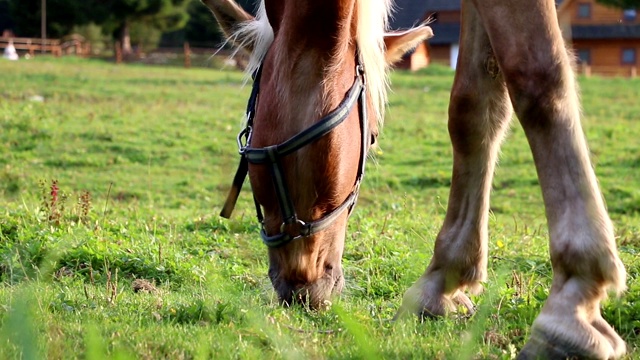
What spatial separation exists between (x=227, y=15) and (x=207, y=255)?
5.26 ft

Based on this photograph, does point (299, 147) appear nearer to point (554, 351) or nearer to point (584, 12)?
point (554, 351)

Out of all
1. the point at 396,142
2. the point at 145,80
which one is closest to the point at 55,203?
the point at 396,142

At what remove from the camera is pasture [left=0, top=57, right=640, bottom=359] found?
2387 millimetres

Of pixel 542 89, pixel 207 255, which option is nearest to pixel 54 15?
pixel 207 255

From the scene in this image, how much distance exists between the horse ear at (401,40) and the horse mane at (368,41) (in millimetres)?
117

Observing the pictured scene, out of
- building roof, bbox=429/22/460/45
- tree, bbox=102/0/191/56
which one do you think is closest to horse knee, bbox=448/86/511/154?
tree, bbox=102/0/191/56

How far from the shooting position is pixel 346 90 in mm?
3182

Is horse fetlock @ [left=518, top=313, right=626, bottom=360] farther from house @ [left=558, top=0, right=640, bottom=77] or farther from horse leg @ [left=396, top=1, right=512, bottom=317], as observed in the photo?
house @ [left=558, top=0, right=640, bottom=77]

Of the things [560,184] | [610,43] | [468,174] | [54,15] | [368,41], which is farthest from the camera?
[54,15]

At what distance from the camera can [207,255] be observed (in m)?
4.96

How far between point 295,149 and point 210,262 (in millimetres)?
1739

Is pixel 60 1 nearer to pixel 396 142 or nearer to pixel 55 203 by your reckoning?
pixel 396 142

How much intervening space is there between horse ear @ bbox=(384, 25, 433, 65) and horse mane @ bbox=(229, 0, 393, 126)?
0.12 metres

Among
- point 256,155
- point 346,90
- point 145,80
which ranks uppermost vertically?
point 346,90
